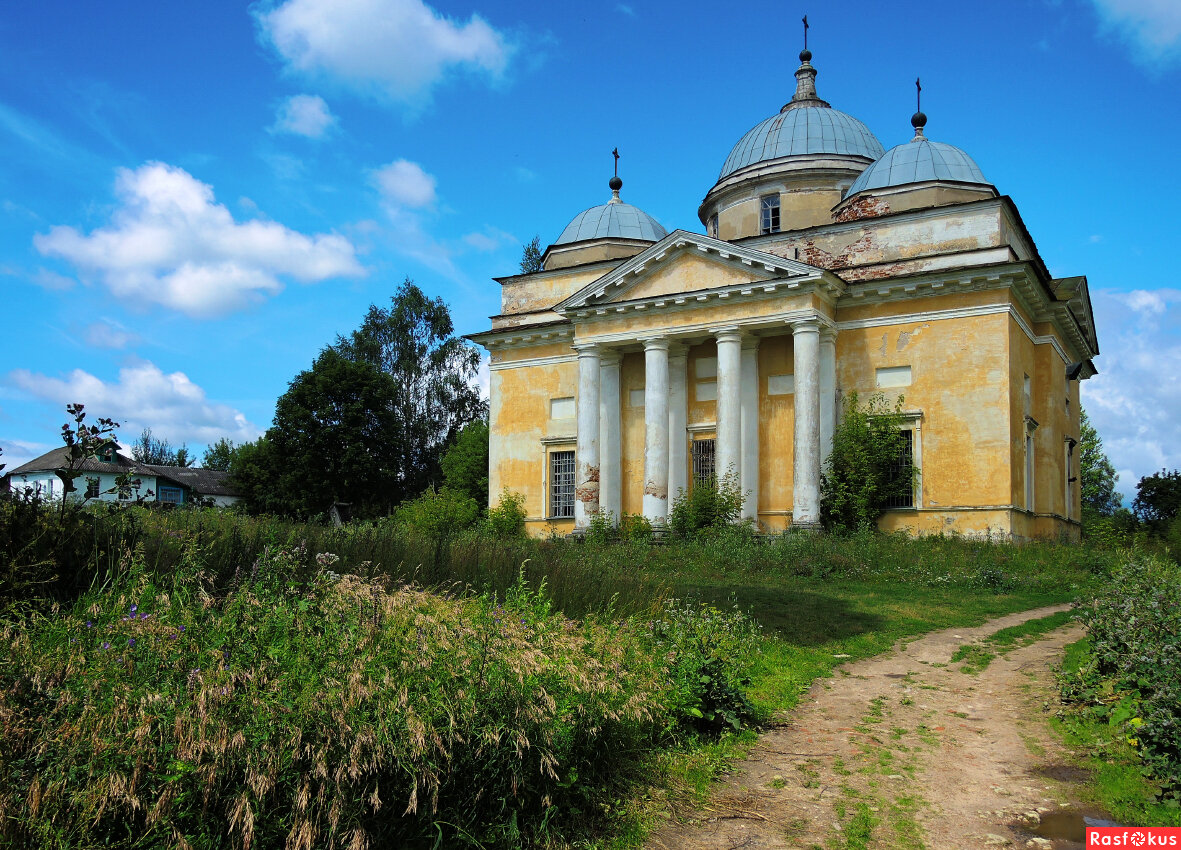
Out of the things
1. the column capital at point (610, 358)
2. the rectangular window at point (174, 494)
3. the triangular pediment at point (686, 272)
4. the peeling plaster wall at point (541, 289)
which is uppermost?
the peeling plaster wall at point (541, 289)

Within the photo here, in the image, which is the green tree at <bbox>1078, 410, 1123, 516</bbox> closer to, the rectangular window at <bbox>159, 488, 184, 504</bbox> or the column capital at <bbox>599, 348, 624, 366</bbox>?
the column capital at <bbox>599, 348, 624, 366</bbox>

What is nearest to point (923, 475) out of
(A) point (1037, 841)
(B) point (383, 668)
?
(A) point (1037, 841)

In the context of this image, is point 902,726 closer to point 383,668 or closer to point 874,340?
point 383,668

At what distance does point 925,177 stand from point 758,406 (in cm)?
833

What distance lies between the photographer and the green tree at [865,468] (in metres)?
23.5

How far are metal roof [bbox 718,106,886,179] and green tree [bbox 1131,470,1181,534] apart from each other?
21.3 metres

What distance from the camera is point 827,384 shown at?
2481 cm

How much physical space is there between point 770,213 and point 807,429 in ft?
35.4

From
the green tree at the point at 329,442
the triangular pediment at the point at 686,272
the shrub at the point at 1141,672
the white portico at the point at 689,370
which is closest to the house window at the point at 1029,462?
the white portico at the point at 689,370

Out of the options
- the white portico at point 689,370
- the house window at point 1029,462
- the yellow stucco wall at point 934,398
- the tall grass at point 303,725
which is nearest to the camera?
the tall grass at point 303,725

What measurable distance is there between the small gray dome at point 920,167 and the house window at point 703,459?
8.83 metres

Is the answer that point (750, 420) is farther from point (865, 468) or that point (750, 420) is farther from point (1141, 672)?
point (1141, 672)

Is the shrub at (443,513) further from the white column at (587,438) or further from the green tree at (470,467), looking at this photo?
the green tree at (470,467)

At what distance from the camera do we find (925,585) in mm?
17688
